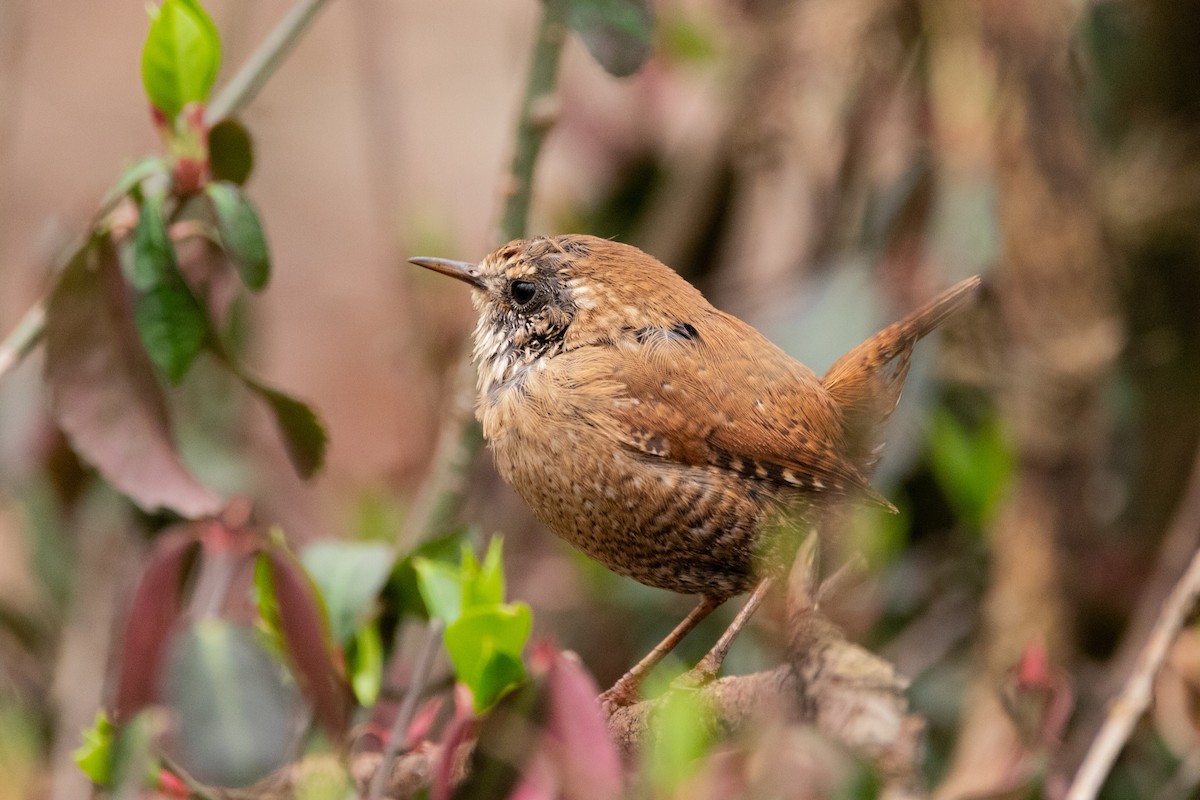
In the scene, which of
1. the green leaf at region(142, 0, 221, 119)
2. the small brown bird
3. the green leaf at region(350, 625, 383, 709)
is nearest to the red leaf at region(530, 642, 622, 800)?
the small brown bird

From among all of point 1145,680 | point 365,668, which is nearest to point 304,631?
point 365,668

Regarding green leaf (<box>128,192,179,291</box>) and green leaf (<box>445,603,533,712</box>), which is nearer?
green leaf (<box>445,603,533,712</box>)

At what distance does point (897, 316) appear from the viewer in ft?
9.56

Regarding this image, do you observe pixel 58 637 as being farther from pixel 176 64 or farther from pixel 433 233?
pixel 176 64

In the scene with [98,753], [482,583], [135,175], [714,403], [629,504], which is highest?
[135,175]

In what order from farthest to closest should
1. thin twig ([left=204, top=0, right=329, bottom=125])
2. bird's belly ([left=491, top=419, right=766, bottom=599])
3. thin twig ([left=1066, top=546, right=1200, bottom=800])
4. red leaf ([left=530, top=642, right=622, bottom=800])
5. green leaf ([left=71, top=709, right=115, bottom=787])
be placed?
thin twig ([left=204, top=0, right=329, bottom=125]) < thin twig ([left=1066, top=546, right=1200, bottom=800]) < bird's belly ([left=491, top=419, right=766, bottom=599]) < green leaf ([left=71, top=709, right=115, bottom=787]) < red leaf ([left=530, top=642, right=622, bottom=800])

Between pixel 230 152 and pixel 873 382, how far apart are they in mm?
1026

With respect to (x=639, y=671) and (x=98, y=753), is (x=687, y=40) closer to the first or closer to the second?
(x=639, y=671)

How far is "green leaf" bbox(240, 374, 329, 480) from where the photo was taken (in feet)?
6.31

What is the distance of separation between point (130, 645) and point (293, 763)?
261 millimetres

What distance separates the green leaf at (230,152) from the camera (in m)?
1.89

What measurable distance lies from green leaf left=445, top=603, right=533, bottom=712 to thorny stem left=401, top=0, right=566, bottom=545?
737 millimetres

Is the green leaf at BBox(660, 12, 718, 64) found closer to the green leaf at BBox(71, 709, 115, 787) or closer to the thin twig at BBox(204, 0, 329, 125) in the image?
the thin twig at BBox(204, 0, 329, 125)

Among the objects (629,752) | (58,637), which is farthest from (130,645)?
(58,637)
